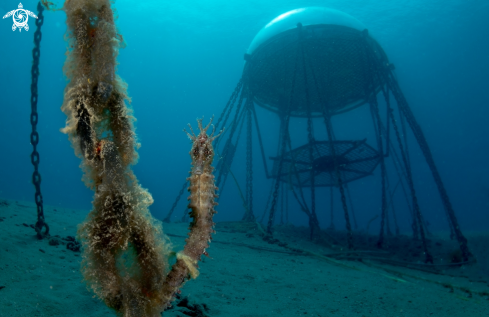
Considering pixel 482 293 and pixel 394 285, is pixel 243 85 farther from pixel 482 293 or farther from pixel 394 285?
pixel 482 293

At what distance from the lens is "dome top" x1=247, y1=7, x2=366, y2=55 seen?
796 cm

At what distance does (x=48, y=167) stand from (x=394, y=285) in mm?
111237

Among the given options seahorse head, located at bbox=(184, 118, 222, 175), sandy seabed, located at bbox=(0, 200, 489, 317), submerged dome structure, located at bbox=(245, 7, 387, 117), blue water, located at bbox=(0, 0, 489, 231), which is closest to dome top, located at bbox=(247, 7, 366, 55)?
submerged dome structure, located at bbox=(245, 7, 387, 117)

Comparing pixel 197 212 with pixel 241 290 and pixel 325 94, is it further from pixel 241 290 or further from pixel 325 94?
pixel 325 94

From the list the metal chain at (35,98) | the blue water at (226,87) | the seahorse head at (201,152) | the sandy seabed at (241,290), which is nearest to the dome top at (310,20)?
the metal chain at (35,98)

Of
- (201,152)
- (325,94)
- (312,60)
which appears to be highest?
(312,60)

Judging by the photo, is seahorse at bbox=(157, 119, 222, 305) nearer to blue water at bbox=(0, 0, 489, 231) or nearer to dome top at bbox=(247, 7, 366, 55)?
dome top at bbox=(247, 7, 366, 55)

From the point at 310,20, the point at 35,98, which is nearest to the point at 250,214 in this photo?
the point at 310,20

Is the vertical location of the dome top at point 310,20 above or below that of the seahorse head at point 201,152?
above

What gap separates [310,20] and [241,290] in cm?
789

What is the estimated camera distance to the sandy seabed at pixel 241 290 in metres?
2.58

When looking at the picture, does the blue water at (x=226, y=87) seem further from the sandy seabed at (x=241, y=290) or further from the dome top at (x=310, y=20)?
the sandy seabed at (x=241, y=290)

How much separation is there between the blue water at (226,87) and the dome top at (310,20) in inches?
632

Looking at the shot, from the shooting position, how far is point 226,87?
74750mm
